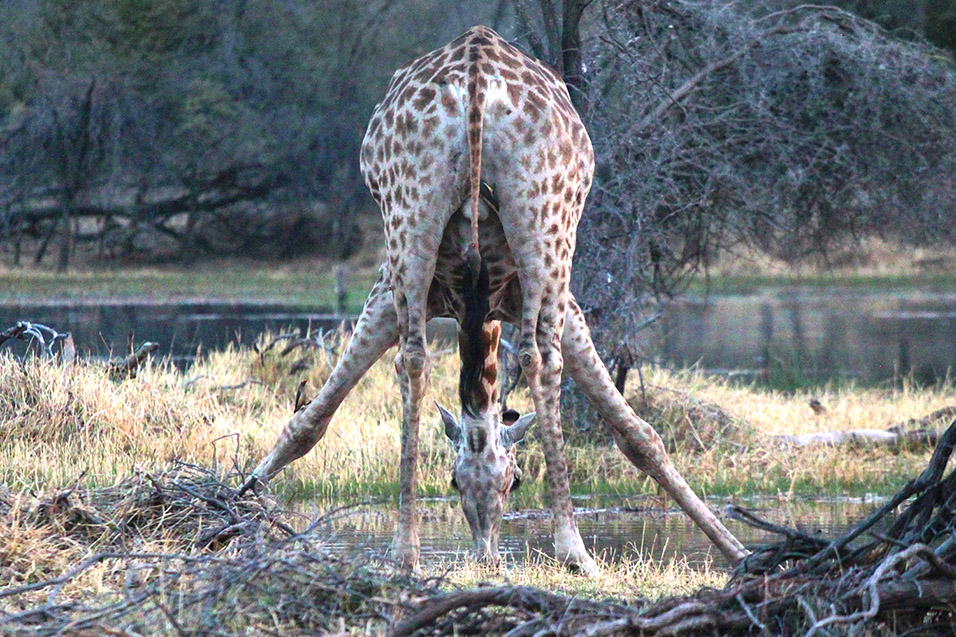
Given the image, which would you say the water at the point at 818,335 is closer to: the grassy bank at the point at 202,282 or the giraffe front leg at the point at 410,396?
the giraffe front leg at the point at 410,396

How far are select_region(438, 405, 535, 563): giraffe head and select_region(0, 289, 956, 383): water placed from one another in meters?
A: 8.59

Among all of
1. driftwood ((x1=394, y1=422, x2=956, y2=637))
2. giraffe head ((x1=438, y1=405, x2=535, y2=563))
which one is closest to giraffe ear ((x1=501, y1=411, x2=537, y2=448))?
giraffe head ((x1=438, y1=405, x2=535, y2=563))

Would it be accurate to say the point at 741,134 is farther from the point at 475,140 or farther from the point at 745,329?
the point at 745,329

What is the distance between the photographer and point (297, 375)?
520 inches

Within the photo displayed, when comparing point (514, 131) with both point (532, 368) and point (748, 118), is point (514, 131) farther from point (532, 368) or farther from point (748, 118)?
point (748, 118)

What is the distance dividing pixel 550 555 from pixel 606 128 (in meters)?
4.52

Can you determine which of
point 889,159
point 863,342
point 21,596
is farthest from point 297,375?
point 863,342

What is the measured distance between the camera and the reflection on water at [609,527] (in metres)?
7.57

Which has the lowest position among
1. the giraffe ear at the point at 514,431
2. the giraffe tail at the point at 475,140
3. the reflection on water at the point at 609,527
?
the reflection on water at the point at 609,527

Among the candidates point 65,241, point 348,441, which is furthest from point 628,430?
point 65,241

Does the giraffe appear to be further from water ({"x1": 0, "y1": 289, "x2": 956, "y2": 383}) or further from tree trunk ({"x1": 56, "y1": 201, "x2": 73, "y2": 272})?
tree trunk ({"x1": 56, "y1": 201, "x2": 73, "y2": 272})

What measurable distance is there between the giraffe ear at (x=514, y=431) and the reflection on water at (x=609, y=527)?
60 centimetres

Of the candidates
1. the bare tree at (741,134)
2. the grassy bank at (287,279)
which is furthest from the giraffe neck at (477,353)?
the grassy bank at (287,279)

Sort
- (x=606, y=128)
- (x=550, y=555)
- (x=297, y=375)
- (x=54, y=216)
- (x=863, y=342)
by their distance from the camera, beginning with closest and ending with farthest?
(x=550, y=555)
(x=606, y=128)
(x=297, y=375)
(x=863, y=342)
(x=54, y=216)
